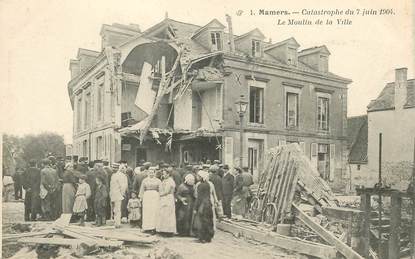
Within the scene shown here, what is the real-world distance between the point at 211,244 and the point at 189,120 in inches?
217

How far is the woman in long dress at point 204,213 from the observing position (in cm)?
668

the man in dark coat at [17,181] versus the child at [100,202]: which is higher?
the man in dark coat at [17,181]

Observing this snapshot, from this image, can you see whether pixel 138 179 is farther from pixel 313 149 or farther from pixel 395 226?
pixel 313 149

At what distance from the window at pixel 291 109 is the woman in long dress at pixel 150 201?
5926mm

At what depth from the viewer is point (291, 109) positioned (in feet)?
40.1

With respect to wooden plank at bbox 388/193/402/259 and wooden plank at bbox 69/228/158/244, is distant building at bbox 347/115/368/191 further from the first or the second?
wooden plank at bbox 69/228/158/244

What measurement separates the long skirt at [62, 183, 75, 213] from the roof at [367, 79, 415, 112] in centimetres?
574

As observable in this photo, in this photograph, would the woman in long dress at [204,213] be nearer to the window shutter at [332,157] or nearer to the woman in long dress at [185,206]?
the woman in long dress at [185,206]

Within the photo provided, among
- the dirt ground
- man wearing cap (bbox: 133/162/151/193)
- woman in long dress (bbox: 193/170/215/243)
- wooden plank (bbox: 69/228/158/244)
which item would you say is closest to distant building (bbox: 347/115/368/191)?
the dirt ground

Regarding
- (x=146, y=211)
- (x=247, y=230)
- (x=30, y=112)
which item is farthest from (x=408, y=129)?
(x=30, y=112)

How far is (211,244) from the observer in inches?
260

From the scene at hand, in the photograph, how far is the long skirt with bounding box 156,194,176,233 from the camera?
6832 millimetres

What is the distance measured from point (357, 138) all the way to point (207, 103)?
4663 millimetres

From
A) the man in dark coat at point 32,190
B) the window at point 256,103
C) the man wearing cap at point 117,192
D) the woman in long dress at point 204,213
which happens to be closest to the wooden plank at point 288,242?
the woman in long dress at point 204,213
